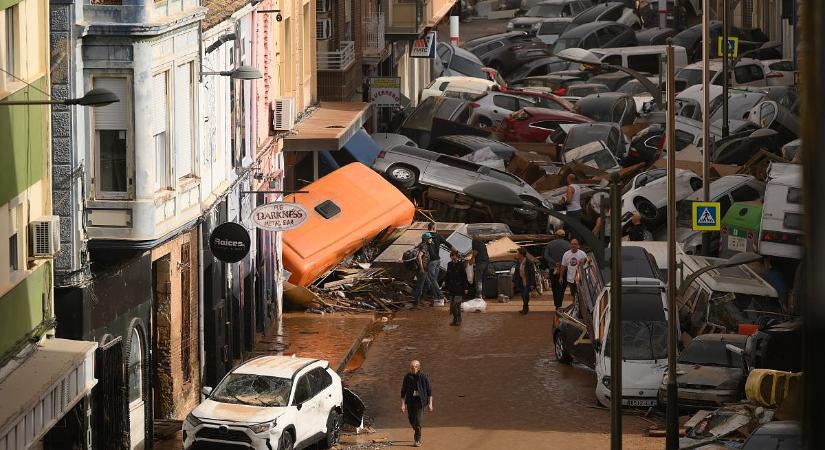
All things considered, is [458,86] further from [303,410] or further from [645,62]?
[303,410]

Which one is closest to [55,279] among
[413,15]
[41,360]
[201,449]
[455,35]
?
[41,360]

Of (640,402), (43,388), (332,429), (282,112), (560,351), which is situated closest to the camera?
(43,388)

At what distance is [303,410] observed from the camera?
19.8m

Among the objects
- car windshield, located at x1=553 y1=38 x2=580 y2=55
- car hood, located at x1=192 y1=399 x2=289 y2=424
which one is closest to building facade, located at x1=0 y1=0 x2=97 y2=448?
car hood, located at x1=192 y1=399 x2=289 y2=424

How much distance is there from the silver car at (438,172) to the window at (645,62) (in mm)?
25925

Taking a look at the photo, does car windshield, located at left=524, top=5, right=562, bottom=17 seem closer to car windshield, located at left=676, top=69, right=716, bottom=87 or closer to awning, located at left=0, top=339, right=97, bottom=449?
car windshield, located at left=676, top=69, right=716, bottom=87

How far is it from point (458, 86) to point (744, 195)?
23.0 metres

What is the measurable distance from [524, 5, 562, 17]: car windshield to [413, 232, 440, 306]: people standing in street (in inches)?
2156

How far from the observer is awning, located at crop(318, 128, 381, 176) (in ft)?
127

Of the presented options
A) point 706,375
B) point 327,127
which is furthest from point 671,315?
point 327,127

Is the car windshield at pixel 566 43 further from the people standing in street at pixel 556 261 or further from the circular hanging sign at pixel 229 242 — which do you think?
the circular hanging sign at pixel 229 242

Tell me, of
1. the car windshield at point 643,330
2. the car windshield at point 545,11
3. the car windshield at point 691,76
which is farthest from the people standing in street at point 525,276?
the car windshield at point 545,11

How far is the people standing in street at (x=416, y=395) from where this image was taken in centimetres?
2086

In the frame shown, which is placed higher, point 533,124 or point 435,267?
point 533,124
